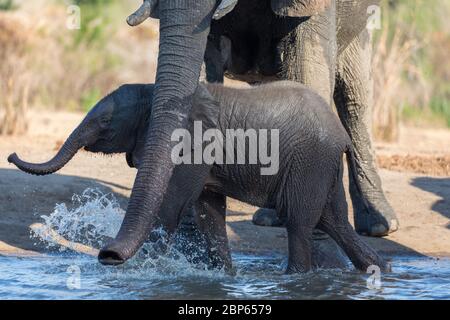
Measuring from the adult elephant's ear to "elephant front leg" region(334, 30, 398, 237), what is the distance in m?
1.77

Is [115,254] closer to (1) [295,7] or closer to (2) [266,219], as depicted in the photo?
(1) [295,7]

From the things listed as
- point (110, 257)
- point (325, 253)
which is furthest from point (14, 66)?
point (110, 257)

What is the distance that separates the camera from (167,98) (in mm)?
6445

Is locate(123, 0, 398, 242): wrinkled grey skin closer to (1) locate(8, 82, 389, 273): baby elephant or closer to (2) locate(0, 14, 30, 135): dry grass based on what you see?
(1) locate(8, 82, 389, 273): baby elephant

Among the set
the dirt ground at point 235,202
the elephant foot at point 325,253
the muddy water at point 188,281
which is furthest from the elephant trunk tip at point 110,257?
the dirt ground at point 235,202

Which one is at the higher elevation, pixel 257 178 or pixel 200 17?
pixel 200 17

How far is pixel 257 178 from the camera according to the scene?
7098 mm

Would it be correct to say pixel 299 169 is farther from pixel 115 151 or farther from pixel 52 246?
pixel 52 246

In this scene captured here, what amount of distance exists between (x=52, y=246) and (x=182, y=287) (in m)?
1.79

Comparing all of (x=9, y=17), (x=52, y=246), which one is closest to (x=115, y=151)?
(x=52, y=246)

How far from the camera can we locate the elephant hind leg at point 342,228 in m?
7.29

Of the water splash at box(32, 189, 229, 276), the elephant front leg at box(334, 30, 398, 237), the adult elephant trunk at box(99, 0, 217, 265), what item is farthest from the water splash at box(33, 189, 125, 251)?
the elephant front leg at box(334, 30, 398, 237)

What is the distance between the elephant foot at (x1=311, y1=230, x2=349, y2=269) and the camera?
7.61 m
